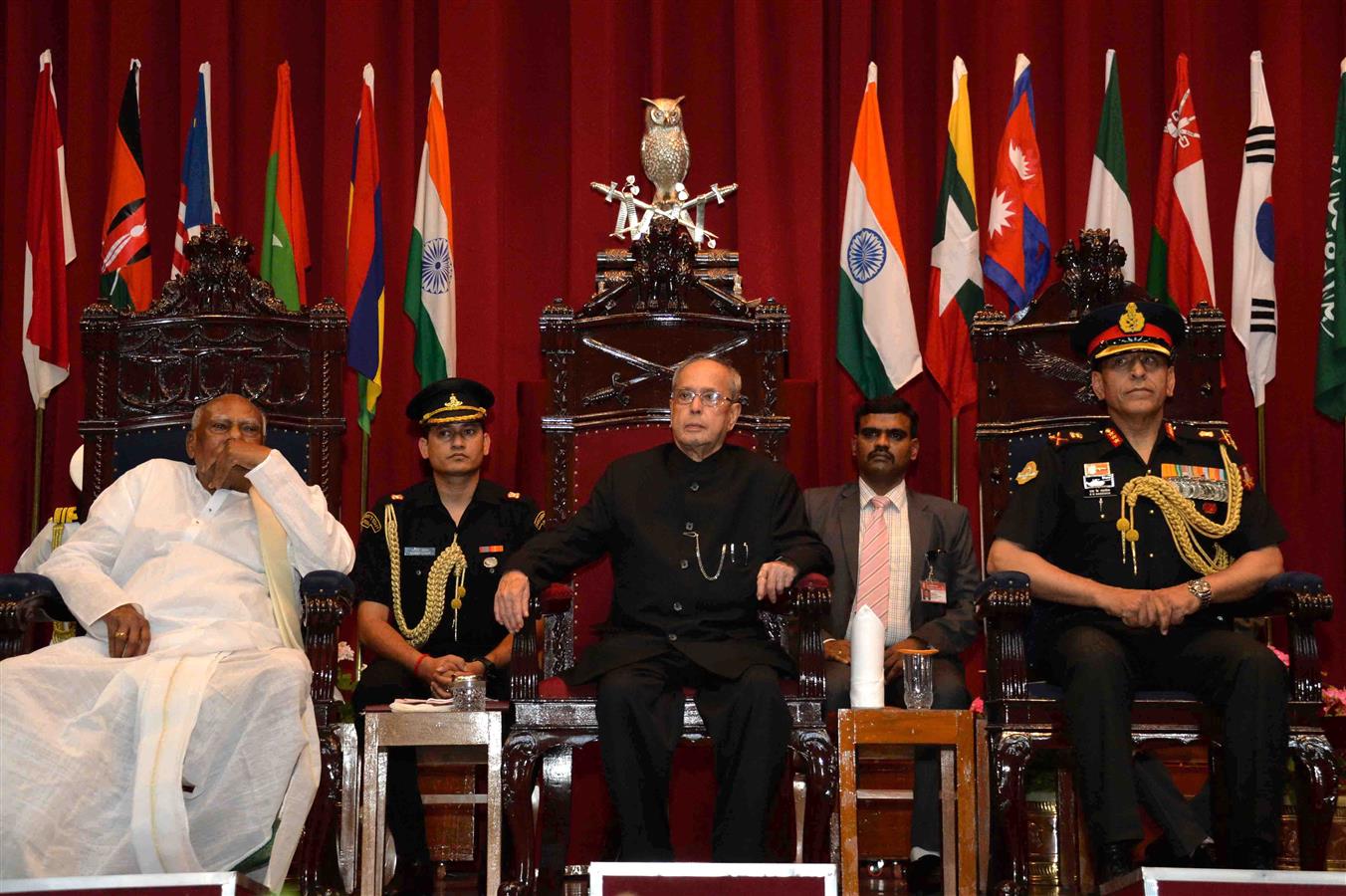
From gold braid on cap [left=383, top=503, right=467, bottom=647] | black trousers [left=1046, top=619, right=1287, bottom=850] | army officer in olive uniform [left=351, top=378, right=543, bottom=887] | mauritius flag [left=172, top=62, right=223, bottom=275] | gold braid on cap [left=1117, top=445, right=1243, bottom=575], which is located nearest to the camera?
black trousers [left=1046, top=619, right=1287, bottom=850]

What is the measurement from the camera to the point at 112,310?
4902 millimetres

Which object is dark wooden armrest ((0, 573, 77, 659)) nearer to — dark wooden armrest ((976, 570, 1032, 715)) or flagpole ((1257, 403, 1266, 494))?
dark wooden armrest ((976, 570, 1032, 715))

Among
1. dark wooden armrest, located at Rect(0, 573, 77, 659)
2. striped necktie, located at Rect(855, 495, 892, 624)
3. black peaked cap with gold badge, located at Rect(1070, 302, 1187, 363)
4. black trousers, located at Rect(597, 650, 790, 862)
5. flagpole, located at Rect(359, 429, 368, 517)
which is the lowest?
black trousers, located at Rect(597, 650, 790, 862)

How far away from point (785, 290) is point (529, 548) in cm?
230

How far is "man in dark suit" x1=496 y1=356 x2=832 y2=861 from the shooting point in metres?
3.65

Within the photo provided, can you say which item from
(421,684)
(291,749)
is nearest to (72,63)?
(421,684)

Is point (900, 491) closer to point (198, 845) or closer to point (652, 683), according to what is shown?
point (652, 683)

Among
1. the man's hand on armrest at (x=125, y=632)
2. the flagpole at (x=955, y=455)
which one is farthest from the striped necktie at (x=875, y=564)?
the man's hand on armrest at (x=125, y=632)

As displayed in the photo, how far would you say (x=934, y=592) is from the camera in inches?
174

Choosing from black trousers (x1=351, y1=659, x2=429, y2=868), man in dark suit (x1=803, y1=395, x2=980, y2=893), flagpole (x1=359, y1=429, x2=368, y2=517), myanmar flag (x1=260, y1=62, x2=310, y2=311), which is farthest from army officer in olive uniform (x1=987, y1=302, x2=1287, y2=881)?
myanmar flag (x1=260, y1=62, x2=310, y2=311)

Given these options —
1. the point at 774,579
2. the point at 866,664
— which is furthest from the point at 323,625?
the point at 866,664

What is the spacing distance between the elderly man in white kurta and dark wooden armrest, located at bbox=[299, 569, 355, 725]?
0.24 ft

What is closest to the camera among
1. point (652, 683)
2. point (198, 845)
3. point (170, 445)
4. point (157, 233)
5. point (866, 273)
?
point (198, 845)

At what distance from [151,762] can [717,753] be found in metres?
1.33
